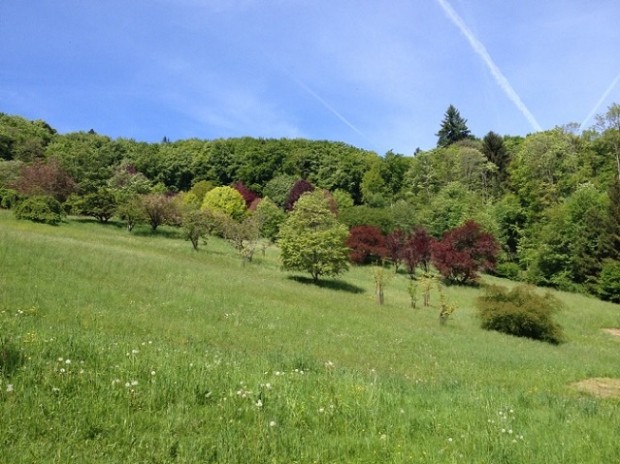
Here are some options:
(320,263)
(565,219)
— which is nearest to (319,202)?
(320,263)

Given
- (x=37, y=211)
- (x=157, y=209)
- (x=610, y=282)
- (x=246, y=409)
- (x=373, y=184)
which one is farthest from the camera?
(x=373, y=184)

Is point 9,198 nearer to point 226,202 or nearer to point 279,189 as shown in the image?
point 226,202

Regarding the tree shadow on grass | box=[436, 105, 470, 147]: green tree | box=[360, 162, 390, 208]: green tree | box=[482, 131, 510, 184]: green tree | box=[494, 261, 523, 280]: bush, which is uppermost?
box=[436, 105, 470, 147]: green tree

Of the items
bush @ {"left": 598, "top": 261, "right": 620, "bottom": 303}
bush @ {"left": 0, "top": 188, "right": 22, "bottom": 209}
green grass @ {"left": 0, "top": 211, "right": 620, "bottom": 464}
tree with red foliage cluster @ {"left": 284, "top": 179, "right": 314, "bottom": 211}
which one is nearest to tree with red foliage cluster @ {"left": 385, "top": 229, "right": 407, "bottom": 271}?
bush @ {"left": 598, "top": 261, "right": 620, "bottom": 303}

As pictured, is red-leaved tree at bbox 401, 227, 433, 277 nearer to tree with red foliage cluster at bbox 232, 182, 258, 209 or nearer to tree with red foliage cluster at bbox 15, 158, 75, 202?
tree with red foliage cluster at bbox 15, 158, 75, 202

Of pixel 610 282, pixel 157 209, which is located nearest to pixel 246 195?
pixel 157 209

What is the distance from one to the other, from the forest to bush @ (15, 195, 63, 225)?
0.43ft

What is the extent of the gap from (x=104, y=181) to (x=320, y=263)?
5683 centimetres

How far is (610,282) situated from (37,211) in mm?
58911

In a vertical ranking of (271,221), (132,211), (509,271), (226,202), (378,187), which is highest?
(378,187)

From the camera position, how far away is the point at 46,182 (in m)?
56.0

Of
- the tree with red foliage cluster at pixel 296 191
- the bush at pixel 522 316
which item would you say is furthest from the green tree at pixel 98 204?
the bush at pixel 522 316

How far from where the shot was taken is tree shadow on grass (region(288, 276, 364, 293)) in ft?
125

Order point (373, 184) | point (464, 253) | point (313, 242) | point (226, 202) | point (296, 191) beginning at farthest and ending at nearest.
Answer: point (373, 184) → point (296, 191) → point (226, 202) → point (464, 253) → point (313, 242)
